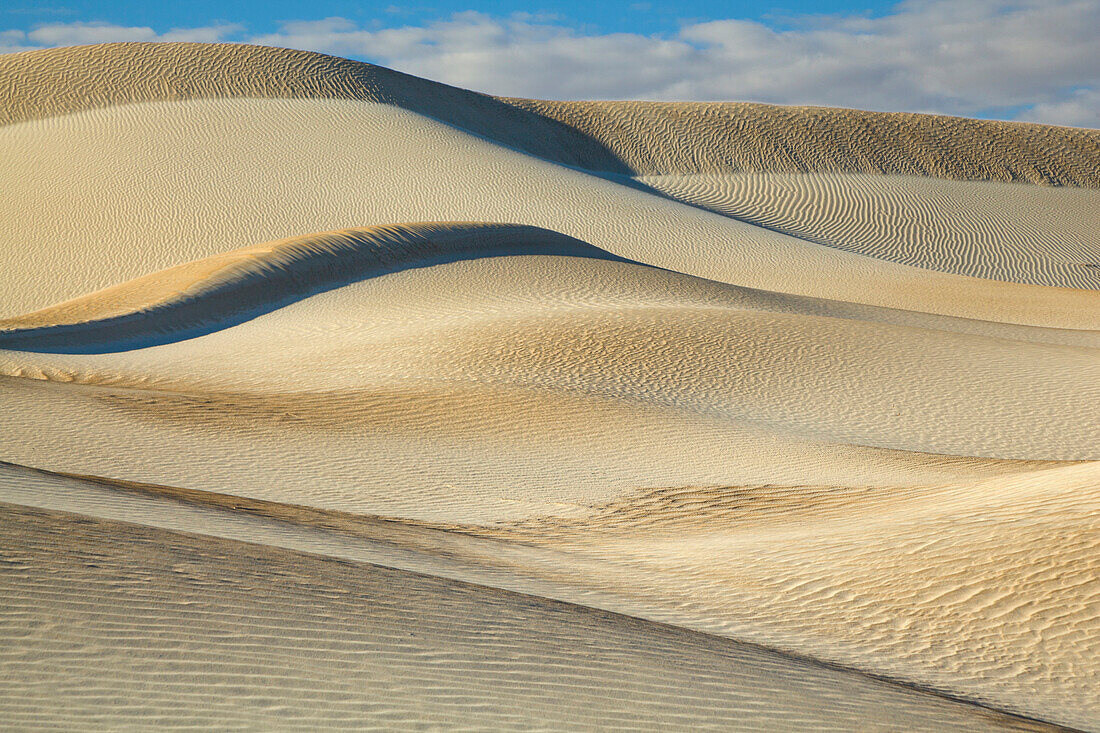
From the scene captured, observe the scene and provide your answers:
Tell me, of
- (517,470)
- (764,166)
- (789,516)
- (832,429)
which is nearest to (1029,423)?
(832,429)

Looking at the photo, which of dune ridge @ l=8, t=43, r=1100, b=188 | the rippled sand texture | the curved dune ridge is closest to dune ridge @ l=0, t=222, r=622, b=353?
the rippled sand texture

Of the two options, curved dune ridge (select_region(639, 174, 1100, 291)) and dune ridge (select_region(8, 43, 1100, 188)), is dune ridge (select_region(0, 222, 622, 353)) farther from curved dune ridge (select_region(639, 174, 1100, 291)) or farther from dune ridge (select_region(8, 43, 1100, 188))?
dune ridge (select_region(8, 43, 1100, 188))

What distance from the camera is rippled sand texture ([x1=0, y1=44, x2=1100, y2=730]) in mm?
3436

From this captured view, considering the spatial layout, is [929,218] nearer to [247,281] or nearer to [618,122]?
[618,122]

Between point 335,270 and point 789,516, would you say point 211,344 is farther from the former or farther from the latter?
point 789,516

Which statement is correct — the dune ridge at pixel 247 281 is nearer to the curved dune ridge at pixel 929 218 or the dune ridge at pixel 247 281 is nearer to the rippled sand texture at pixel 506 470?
the rippled sand texture at pixel 506 470

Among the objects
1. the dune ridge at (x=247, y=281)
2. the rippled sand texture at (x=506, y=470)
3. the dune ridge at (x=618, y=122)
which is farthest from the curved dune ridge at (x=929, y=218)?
the dune ridge at (x=247, y=281)

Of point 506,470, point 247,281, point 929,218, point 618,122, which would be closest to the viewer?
point 506,470

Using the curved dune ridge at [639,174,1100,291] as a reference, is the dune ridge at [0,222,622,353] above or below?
below

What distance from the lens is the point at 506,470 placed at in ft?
29.2

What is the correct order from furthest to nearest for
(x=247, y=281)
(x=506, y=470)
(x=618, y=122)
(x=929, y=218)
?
(x=618, y=122) → (x=929, y=218) → (x=247, y=281) → (x=506, y=470)

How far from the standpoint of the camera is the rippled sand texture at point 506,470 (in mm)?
3436

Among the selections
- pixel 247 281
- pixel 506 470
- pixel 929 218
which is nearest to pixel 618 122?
pixel 929 218

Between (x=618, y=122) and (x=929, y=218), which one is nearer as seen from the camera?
(x=929, y=218)
